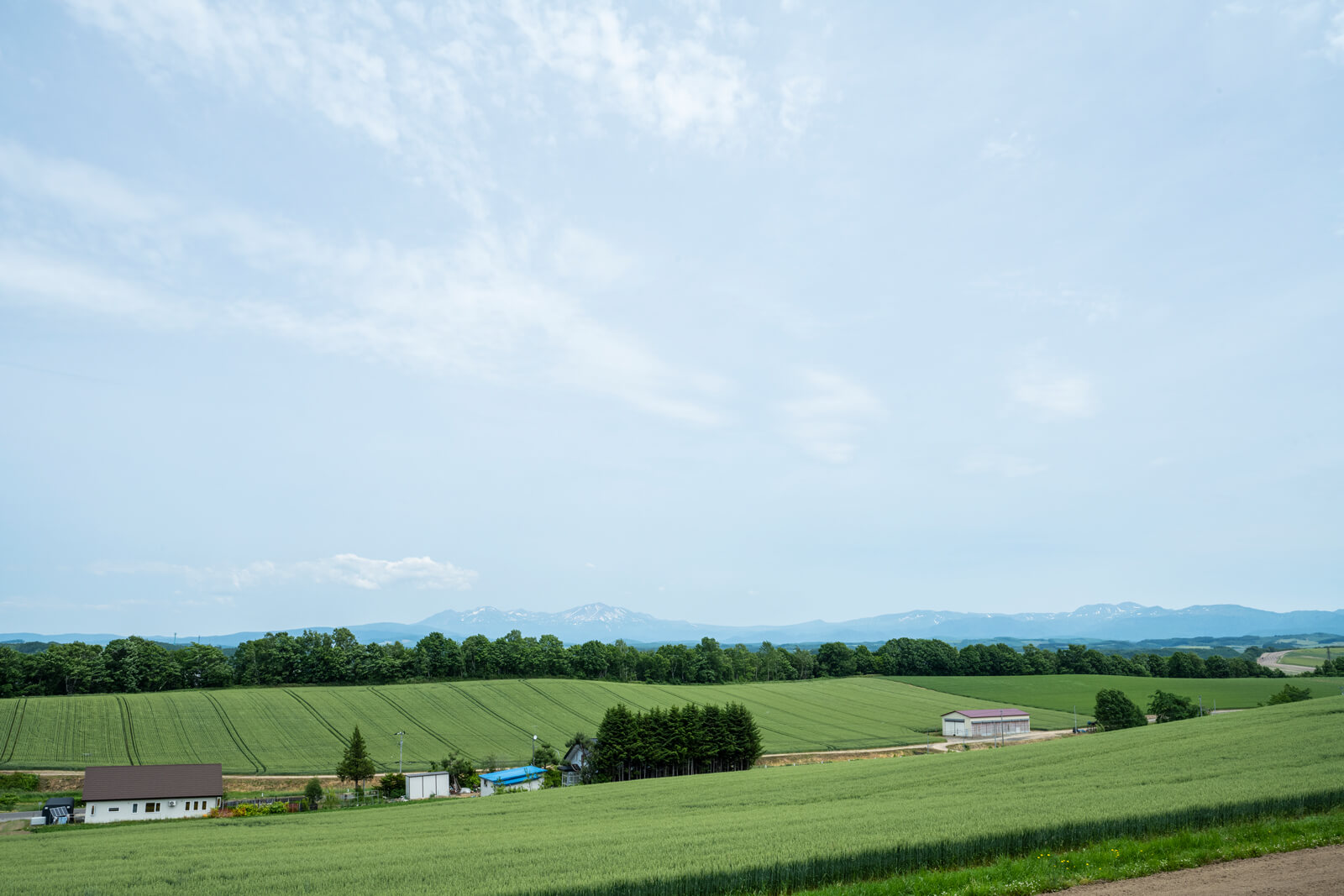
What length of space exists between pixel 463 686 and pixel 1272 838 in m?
103

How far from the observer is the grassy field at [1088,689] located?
108438 mm

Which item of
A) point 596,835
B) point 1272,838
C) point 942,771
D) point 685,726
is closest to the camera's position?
point 1272,838

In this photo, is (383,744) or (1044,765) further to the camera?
(383,744)

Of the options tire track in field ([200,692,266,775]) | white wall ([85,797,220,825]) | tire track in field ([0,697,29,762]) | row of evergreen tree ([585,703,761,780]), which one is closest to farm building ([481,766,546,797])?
row of evergreen tree ([585,703,761,780])

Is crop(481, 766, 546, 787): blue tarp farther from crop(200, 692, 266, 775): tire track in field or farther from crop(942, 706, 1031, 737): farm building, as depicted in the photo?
crop(942, 706, 1031, 737): farm building

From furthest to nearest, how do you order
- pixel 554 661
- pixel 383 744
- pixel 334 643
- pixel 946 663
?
pixel 946 663 < pixel 554 661 < pixel 334 643 < pixel 383 744

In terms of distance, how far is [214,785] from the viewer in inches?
2160

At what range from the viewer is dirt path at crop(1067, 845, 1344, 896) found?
541 inches

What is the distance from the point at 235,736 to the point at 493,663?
4565 cm

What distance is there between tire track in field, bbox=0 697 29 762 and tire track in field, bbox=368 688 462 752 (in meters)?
35.9

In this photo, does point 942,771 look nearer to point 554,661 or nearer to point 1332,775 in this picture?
point 1332,775

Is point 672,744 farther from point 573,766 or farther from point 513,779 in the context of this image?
point 513,779

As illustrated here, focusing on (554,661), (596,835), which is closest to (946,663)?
(554,661)

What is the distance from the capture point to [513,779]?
215 ft
